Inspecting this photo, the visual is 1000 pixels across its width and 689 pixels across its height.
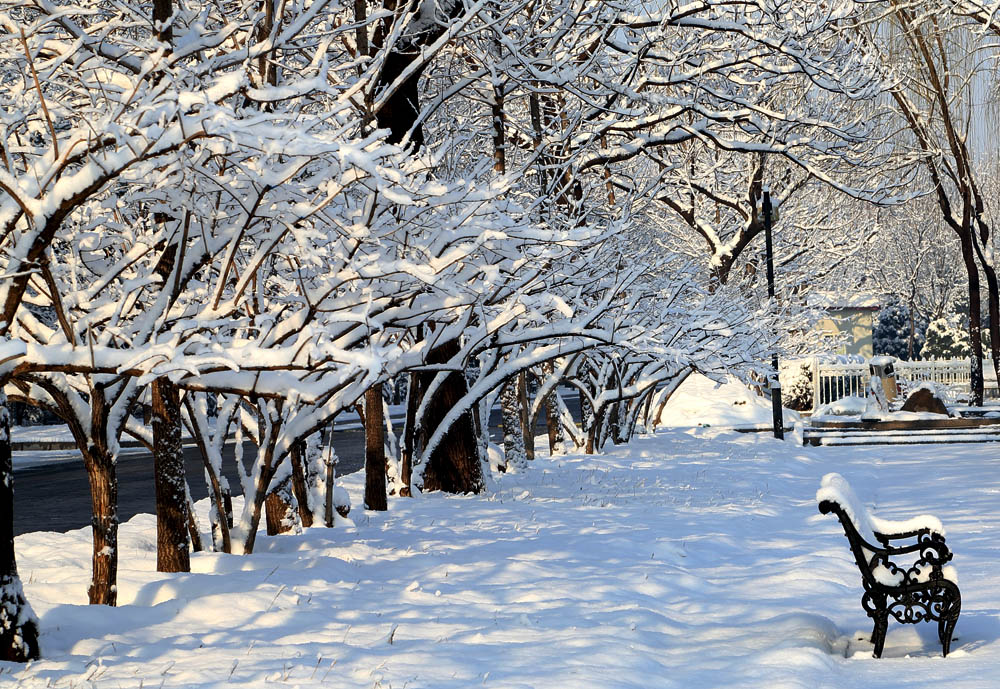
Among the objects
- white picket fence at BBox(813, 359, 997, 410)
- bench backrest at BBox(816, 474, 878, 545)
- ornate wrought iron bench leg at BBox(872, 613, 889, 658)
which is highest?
white picket fence at BBox(813, 359, 997, 410)

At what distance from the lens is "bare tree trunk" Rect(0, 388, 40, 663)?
487 cm

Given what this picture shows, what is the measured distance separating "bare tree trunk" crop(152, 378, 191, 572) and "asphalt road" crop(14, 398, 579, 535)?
6.54 m

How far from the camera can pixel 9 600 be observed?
491 centimetres

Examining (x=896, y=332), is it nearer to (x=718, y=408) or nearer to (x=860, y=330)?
(x=860, y=330)

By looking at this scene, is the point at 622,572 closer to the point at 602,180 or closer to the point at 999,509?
the point at 999,509

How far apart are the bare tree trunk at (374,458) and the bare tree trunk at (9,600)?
215 inches

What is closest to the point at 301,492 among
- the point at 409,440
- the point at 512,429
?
the point at 409,440

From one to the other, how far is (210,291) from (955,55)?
27.2 metres

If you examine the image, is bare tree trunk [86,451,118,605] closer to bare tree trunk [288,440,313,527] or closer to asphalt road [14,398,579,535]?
bare tree trunk [288,440,313,527]

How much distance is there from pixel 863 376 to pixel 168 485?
28.4 meters

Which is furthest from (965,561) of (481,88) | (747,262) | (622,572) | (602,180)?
(747,262)

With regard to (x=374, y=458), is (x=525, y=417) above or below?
above

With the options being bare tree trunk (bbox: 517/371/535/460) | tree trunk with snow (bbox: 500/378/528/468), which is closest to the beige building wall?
bare tree trunk (bbox: 517/371/535/460)

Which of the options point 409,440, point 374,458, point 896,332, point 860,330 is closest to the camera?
point 374,458
